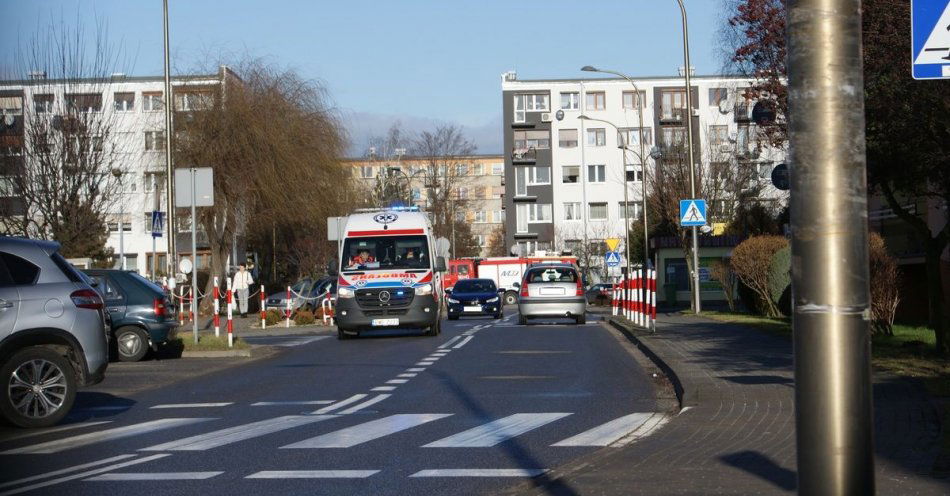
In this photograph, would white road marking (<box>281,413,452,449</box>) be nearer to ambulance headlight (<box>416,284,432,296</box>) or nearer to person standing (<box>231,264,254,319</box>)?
ambulance headlight (<box>416,284,432,296</box>)

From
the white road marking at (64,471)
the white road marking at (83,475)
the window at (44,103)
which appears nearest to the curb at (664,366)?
the white road marking at (83,475)

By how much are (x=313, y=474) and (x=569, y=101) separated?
83230 mm

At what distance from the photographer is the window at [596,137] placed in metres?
90.2

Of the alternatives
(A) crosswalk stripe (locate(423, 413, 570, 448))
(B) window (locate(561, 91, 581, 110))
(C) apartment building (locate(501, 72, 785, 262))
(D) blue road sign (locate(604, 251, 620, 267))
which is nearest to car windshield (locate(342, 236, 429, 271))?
(A) crosswalk stripe (locate(423, 413, 570, 448))

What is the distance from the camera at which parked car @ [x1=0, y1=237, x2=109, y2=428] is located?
1207 cm

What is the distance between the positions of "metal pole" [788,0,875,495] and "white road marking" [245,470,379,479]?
5.47 m

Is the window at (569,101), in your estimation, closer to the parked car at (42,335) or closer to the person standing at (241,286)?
the person standing at (241,286)

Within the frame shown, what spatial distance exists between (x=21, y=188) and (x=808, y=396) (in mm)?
35625

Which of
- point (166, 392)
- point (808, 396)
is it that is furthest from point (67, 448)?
point (808, 396)

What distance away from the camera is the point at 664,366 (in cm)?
1695

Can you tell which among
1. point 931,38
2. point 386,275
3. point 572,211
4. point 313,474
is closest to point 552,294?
point 386,275

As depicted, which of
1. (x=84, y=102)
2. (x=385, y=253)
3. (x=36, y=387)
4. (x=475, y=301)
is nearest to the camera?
(x=36, y=387)

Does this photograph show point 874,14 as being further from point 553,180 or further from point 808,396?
point 553,180

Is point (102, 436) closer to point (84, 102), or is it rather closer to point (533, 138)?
point (84, 102)
